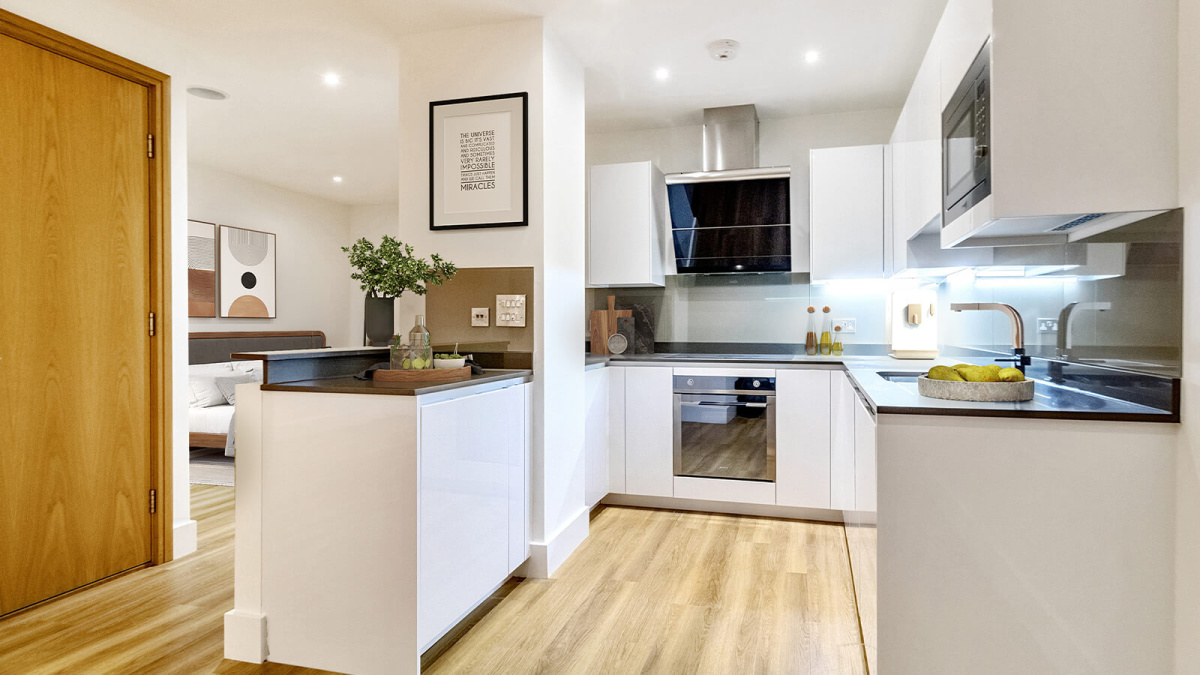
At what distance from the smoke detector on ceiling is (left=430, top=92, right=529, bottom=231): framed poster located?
36.8 inches

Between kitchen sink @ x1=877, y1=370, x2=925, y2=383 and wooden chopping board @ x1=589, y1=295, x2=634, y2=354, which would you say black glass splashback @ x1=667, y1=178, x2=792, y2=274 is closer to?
wooden chopping board @ x1=589, y1=295, x2=634, y2=354

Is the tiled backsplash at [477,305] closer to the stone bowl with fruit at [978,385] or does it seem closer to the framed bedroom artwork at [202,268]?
the stone bowl with fruit at [978,385]

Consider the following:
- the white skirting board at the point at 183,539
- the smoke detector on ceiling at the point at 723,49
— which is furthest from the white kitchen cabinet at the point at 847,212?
the white skirting board at the point at 183,539

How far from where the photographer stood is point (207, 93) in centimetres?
366

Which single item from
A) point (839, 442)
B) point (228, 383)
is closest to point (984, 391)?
point (839, 442)

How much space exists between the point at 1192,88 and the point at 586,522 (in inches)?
106

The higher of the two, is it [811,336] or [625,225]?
[625,225]

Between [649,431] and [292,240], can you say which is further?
[292,240]

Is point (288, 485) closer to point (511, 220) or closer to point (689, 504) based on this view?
point (511, 220)

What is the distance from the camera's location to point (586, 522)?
325 cm

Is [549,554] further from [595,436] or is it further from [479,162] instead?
[479,162]

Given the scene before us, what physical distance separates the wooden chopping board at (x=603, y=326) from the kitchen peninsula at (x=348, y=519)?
2.12 meters

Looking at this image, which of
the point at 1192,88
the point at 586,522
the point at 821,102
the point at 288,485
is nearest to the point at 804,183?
the point at 821,102

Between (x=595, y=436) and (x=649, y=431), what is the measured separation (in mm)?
353
